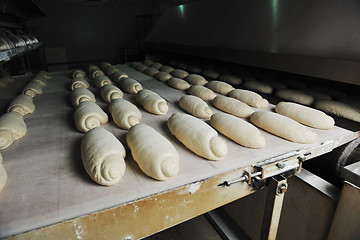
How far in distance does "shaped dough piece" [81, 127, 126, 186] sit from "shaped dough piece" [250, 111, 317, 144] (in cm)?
96

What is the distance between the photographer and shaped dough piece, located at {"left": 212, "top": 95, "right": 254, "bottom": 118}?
69.4 inches

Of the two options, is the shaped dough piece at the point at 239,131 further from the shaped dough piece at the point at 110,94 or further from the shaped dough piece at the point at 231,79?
the shaped dough piece at the point at 231,79

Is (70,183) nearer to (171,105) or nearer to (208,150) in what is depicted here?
(208,150)

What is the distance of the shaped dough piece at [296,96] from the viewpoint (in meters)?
2.00

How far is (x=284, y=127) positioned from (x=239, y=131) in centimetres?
30

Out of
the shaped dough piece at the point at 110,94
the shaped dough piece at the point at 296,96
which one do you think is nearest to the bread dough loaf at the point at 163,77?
the shaped dough piece at the point at 110,94

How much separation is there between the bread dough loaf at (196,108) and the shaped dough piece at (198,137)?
0.27m

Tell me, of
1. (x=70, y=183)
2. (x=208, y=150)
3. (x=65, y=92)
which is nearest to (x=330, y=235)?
(x=208, y=150)

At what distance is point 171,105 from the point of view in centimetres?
214

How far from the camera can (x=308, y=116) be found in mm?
1584

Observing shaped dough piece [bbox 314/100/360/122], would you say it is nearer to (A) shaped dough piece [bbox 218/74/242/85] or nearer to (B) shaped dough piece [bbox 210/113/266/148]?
(B) shaped dough piece [bbox 210/113/266/148]

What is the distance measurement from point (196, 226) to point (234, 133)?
1.45 metres

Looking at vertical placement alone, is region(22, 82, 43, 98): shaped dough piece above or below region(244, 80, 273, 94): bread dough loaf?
below

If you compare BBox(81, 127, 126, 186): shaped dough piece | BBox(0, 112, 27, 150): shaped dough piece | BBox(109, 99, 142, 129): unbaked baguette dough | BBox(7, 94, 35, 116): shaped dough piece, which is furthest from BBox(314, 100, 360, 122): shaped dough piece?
BBox(7, 94, 35, 116): shaped dough piece
